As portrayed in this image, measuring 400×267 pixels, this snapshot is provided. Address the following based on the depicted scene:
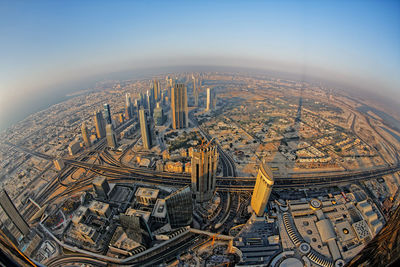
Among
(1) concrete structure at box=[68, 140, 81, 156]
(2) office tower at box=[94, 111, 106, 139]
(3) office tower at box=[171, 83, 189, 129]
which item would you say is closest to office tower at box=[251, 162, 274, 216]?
(3) office tower at box=[171, 83, 189, 129]

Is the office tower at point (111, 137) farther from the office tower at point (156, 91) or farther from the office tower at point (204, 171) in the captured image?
the office tower at point (156, 91)

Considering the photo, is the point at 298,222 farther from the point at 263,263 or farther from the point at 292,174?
the point at 292,174

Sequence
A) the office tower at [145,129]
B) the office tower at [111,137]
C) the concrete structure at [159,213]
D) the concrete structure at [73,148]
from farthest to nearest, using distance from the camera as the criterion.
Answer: the office tower at [111,137] → the concrete structure at [73,148] → the office tower at [145,129] → the concrete structure at [159,213]

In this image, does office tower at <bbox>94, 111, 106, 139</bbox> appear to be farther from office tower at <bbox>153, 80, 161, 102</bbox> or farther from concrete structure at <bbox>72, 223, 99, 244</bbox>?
concrete structure at <bbox>72, 223, 99, 244</bbox>

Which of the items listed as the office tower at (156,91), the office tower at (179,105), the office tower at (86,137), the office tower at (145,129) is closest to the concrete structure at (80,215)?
the office tower at (145,129)

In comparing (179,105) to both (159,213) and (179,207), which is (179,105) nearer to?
(159,213)

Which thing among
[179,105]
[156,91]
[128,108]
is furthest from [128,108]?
[179,105]
